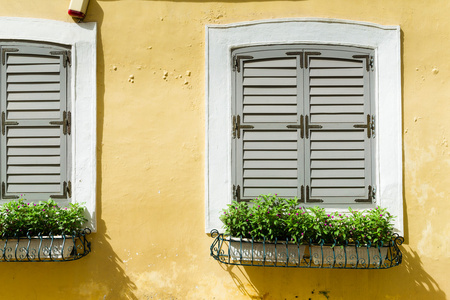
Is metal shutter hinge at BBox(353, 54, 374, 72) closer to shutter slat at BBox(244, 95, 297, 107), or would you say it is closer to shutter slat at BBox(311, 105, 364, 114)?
shutter slat at BBox(311, 105, 364, 114)

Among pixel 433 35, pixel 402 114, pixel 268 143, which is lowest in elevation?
pixel 268 143

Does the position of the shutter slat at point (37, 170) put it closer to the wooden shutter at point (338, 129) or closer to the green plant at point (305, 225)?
the green plant at point (305, 225)

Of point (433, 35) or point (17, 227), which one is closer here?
point (17, 227)

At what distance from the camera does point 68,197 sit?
3672 millimetres

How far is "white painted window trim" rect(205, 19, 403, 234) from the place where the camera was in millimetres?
3611

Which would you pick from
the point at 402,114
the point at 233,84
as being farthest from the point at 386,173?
the point at 233,84

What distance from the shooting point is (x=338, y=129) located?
3664 millimetres

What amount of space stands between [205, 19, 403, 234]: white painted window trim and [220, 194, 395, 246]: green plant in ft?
0.77

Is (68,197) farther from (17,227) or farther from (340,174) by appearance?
Result: (340,174)

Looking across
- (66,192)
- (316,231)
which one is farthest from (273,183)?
(66,192)

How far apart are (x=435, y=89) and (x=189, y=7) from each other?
2322 millimetres

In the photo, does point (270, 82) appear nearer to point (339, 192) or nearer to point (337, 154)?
point (337, 154)

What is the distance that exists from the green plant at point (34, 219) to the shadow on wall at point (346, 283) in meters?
1.58

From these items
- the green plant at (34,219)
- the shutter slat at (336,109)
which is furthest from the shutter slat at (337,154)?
the green plant at (34,219)
